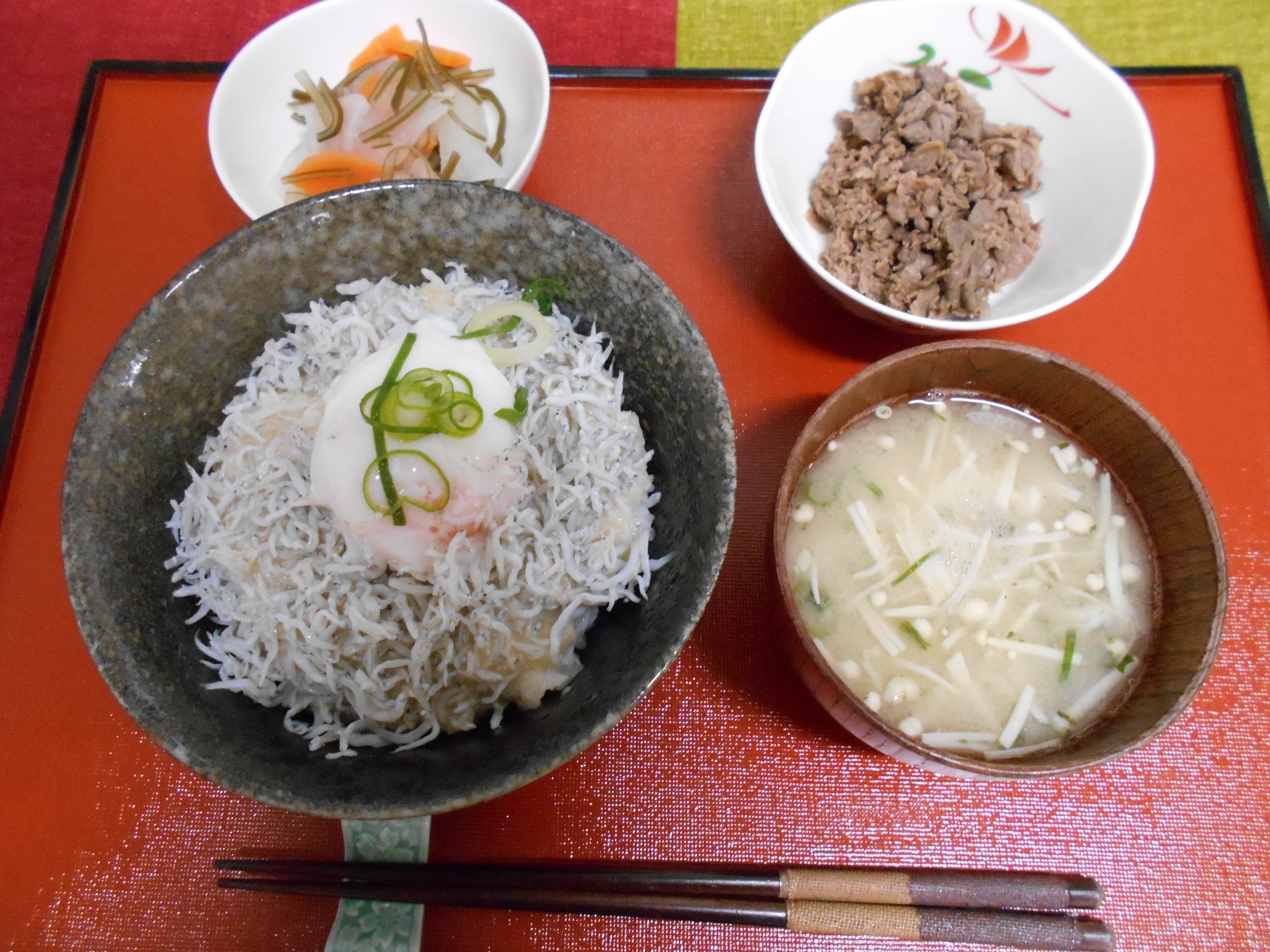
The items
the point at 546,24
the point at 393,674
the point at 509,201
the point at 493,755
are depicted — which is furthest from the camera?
the point at 546,24

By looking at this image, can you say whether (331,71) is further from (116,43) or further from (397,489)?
(397,489)

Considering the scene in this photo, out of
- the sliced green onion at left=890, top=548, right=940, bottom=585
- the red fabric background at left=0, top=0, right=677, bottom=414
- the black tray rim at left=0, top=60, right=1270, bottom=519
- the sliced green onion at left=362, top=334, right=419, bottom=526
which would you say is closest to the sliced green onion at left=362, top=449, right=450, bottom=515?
the sliced green onion at left=362, top=334, right=419, bottom=526

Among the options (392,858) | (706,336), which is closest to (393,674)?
(392,858)

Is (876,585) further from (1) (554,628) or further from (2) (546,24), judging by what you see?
(2) (546,24)

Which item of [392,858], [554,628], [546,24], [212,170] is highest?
[546,24]

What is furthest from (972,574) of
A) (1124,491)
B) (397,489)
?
(397,489)

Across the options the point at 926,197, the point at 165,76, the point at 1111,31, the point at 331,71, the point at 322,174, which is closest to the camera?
the point at 926,197

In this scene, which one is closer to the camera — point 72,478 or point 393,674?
point 72,478
